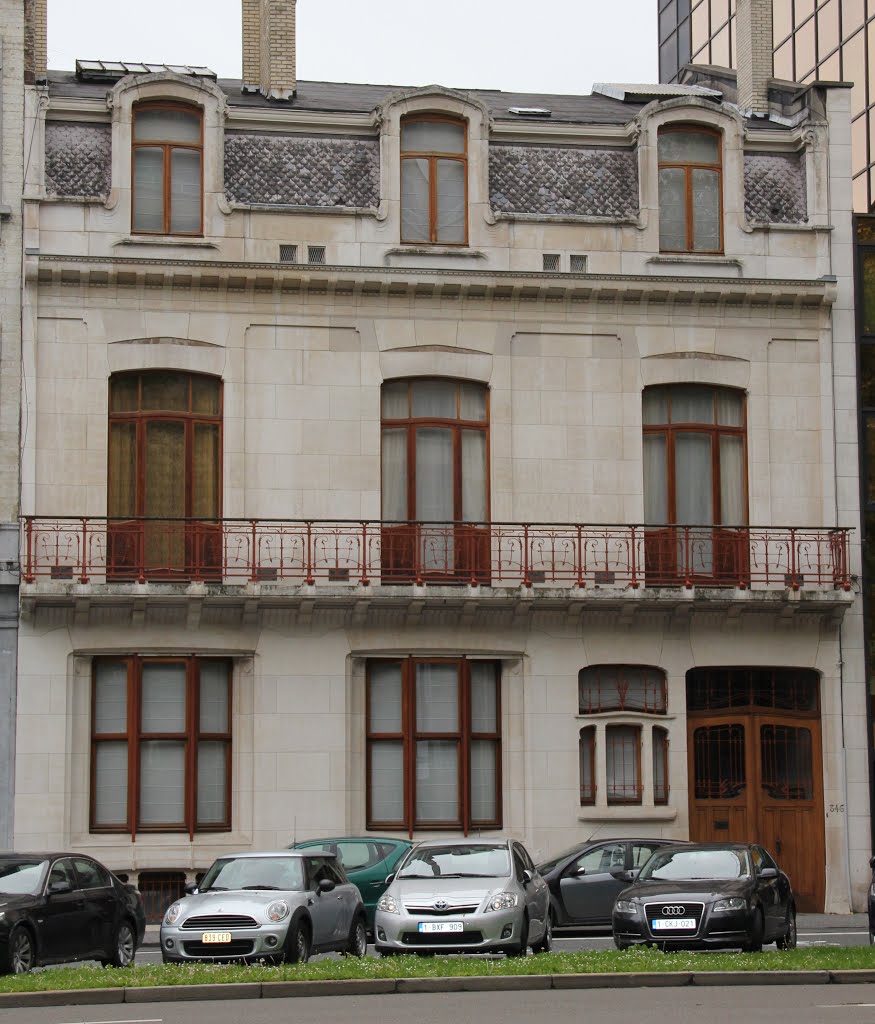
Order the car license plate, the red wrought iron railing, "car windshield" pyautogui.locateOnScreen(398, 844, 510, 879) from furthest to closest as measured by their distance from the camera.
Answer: the red wrought iron railing → "car windshield" pyautogui.locateOnScreen(398, 844, 510, 879) → the car license plate

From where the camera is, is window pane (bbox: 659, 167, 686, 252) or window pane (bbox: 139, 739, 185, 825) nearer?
window pane (bbox: 139, 739, 185, 825)

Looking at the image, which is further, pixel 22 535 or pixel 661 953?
pixel 22 535

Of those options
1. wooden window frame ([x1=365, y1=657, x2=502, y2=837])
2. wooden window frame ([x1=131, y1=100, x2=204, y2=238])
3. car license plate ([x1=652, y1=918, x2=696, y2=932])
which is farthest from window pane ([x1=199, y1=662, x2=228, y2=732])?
car license plate ([x1=652, y1=918, x2=696, y2=932])

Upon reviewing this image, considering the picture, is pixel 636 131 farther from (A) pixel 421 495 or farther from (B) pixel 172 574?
(B) pixel 172 574

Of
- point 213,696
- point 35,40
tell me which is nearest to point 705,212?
point 213,696

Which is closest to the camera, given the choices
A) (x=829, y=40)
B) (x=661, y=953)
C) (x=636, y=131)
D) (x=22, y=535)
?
(x=661, y=953)

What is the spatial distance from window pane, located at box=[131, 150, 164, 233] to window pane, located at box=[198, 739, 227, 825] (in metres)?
8.30

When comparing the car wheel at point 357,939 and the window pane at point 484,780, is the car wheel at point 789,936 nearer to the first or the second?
the car wheel at point 357,939

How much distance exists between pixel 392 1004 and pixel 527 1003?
4.09 feet

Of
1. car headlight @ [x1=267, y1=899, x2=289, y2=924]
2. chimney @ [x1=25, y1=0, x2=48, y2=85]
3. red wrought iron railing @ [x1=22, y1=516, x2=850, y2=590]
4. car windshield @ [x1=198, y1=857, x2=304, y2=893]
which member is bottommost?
car headlight @ [x1=267, y1=899, x2=289, y2=924]

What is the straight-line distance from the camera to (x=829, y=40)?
5091cm

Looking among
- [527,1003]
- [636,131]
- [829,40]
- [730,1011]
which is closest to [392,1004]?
[527,1003]

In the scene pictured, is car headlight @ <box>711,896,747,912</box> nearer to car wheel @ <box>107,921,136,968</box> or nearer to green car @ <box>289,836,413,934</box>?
green car @ <box>289,836,413,934</box>

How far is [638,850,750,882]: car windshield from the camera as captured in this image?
23.5 meters
